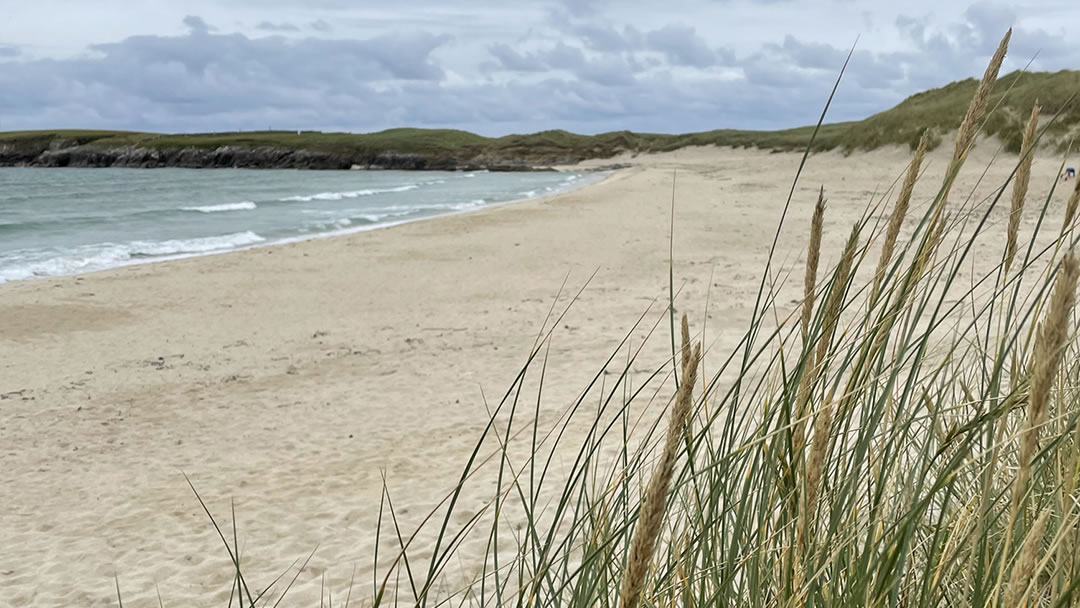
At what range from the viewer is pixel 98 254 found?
1870 centimetres

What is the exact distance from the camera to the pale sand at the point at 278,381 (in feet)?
16.5

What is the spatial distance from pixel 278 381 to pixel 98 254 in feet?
40.5

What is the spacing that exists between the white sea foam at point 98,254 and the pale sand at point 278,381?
6.07 feet

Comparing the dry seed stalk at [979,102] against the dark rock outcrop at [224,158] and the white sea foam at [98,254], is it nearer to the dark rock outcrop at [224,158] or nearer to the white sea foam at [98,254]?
the white sea foam at [98,254]

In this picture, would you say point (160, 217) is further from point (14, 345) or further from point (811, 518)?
point (811, 518)

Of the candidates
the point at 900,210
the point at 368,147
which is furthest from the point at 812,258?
the point at 368,147

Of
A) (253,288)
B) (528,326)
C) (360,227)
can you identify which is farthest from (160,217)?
(528,326)

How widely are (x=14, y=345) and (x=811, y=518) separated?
10.9 m

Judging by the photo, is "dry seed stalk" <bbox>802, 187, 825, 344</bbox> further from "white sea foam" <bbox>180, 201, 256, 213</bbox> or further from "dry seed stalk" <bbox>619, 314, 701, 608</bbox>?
"white sea foam" <bbox>180, 201, 256, 213</bbox>

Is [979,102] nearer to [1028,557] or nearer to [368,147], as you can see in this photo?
[1028,557]

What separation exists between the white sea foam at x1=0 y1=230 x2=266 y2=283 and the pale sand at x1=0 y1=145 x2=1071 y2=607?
1849mm

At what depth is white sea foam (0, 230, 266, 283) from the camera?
16609 mm

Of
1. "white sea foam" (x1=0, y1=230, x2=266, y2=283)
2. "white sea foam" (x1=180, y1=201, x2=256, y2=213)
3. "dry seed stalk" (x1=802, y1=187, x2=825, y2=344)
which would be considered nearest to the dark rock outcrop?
"white sea foam" (x1=180, y1=201, x2=256, y2=213)

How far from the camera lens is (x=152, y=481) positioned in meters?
6.05
